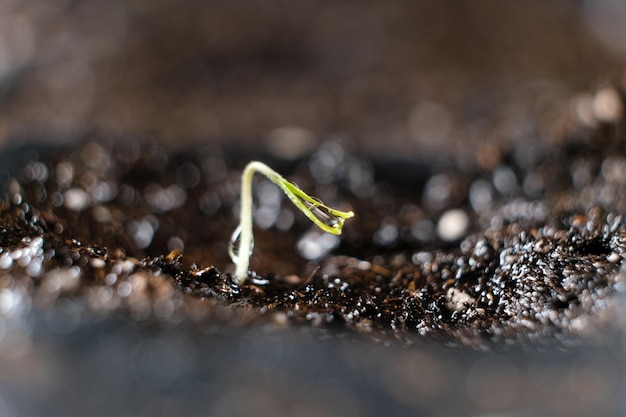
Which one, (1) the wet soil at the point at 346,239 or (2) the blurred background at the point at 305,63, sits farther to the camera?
(2) the blurred background at the point at 305,63

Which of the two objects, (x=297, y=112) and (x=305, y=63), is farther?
(x=305, y=63)

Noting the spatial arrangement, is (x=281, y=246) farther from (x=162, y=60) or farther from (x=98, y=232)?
(x=162, y=60)

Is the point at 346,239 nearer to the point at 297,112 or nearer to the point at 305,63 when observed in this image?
the point at 297,112

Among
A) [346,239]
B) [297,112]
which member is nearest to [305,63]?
[297,112]

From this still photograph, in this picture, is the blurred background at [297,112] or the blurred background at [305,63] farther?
the blurred background at [305,63]

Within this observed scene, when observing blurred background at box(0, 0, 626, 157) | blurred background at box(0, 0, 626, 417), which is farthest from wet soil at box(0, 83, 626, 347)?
blurred background at box(0, 0, 626, 157)

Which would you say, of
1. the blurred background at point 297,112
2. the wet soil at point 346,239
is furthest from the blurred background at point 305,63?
the wet soil at point 346,239

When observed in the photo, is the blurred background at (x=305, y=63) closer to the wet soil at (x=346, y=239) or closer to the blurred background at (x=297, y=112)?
the blurred background at (x=297, y=112)
